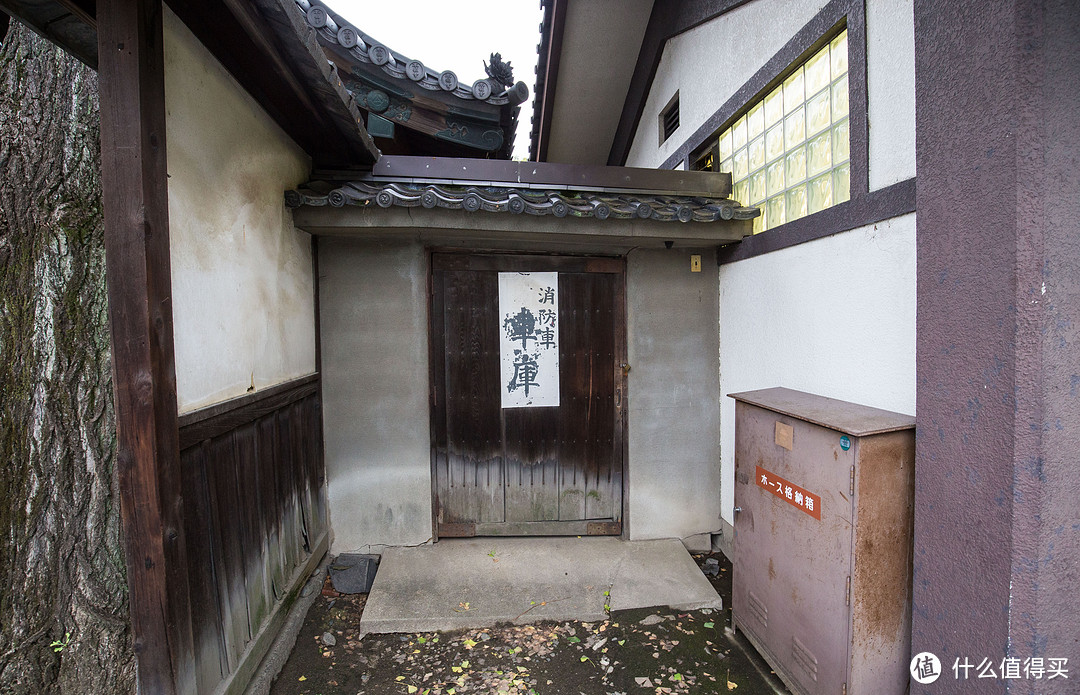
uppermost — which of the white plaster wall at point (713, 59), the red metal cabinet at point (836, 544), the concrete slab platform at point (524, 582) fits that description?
the white plaster wall at point (713, 59)

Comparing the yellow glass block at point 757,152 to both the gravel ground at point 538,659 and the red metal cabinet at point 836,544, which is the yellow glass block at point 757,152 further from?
the gravel ground at point 538,659

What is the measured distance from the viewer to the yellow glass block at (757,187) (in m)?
4.11

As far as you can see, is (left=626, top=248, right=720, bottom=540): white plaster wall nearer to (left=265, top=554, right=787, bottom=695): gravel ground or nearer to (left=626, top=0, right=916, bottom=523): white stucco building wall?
(left=626, top=0, right=916, bottom=523): white stucco building wall

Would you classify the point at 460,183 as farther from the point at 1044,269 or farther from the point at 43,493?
the point at 1044,269

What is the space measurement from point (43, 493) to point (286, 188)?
240 cm

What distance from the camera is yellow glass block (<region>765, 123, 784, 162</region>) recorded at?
3.84 meters

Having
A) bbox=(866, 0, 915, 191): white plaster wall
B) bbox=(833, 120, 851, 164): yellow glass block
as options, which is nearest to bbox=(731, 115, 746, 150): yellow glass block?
bbox=(833, 120, 851, 164): yellow glass block

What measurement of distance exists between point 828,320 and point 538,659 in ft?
10.5

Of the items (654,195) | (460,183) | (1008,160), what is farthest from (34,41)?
(1008,160)

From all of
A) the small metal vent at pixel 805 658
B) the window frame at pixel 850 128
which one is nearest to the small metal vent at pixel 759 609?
the small metal vent at pixel 805 658

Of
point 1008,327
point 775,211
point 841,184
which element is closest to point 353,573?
point 1008,327

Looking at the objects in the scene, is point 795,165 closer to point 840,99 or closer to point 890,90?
point 840,99

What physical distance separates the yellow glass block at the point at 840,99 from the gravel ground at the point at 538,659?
12.8 feet

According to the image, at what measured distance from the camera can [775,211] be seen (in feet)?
12.9
